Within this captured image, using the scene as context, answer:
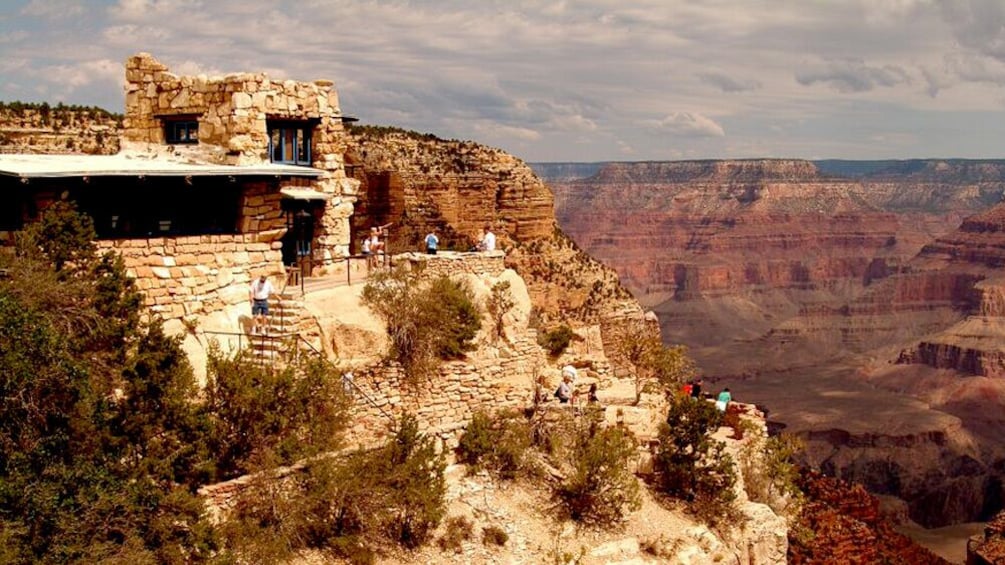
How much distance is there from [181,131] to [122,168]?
12.3 ft

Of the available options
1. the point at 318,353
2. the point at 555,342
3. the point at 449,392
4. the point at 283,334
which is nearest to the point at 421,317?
the point at 449,392

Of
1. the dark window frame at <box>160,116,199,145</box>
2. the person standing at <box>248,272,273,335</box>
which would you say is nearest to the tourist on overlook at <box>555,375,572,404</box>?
the person standing at <box>248,272,273,335</box>

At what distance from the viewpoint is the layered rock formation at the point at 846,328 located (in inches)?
3514

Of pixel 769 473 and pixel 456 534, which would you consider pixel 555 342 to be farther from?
pixel 456 534

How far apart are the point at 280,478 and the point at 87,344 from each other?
3.25 metres

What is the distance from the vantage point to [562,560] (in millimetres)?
16484

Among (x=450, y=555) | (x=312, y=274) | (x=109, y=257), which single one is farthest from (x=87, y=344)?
(x=312, y=274)

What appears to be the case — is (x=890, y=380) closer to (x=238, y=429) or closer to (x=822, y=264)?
(x=822, y=264)

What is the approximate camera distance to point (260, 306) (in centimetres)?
1788

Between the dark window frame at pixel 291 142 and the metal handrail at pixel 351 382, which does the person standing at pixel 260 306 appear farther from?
the dark window frame at pixel 291 142

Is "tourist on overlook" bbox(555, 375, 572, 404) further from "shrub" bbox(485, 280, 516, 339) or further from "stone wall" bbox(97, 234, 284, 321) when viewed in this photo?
"stone wall" bbox(97, 234, 284, 321)

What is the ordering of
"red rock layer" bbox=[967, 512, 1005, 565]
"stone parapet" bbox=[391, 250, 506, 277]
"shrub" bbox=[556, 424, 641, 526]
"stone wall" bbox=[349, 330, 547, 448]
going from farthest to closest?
"red rock layer" bbox=[967, 512, 1005, 565] < "stone parapet" bbox=[391, 250, 506, 277] < "stone wall" bbox=[349, 330, 547, 448] < "shrub" bbox=[556, 424, 641, 526]

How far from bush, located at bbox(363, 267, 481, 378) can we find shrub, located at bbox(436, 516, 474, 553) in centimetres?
329

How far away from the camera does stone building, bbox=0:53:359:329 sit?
16.8m
